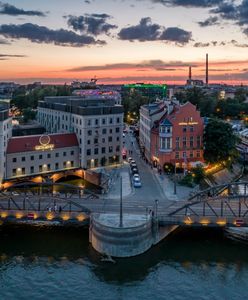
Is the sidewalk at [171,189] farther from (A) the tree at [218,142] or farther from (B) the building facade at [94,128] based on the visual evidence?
(B) the building facade at [94,128]

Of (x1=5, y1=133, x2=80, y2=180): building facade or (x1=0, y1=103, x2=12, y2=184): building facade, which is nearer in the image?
(x1=0, y1=103, x2=12, y2=184): building facade

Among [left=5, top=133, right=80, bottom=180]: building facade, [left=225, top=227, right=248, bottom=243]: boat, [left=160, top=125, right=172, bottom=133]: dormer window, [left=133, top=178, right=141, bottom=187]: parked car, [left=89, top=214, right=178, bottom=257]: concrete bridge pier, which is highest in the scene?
[left=160, top=125, right=172, bottom=133]: dormer window

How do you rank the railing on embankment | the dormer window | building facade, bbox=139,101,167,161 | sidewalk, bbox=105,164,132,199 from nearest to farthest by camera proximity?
1. the railing on embankment
2. sidewalk, bbox=105,164,132,199
3. the dormer window
4. building facade, bbox=139,101,167,161

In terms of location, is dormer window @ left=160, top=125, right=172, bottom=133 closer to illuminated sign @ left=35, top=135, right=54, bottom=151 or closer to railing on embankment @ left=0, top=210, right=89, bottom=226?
illuminated sign @ left=35, top=135, right=54, bottom=151

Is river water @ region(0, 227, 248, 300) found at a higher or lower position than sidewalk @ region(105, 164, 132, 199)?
lower

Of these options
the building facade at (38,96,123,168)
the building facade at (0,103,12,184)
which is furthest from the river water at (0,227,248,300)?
the building facade at (38,96,123,168)

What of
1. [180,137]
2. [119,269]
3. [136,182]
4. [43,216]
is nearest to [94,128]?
[180,137]

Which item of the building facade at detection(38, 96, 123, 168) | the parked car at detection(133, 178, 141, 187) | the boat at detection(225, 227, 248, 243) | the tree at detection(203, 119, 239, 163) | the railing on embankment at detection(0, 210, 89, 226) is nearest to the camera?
the railing on embankment at detection(0, 210, 89, 226)
